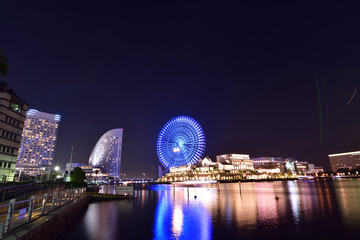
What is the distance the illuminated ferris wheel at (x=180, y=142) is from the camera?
367 ft

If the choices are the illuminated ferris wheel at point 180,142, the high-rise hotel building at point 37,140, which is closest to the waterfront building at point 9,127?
the illuminated ferris wheel at point 180,142

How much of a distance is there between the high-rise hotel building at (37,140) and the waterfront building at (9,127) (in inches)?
4214

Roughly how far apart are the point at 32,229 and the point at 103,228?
13.7 meters

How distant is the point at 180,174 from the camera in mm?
193875

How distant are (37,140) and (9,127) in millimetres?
131259

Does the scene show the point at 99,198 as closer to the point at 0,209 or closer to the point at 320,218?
the point at 0,209

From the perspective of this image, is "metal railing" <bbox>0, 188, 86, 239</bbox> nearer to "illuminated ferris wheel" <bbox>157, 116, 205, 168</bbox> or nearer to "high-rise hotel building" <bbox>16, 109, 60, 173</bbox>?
"illuminated ferris wheel" <bbox>157, 116, 205, 168</bbox>

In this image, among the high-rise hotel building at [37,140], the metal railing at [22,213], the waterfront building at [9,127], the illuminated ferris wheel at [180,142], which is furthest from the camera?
the high-rise hotel building at [37,140]

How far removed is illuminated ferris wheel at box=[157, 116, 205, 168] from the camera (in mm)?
111812

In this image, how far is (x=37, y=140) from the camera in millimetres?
174500

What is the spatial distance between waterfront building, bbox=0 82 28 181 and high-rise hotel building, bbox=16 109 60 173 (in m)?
107

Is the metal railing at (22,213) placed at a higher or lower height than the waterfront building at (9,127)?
lower

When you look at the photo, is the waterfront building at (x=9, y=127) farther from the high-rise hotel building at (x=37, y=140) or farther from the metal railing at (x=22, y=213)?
A: the high-rise hotel building at (x=37, y=140)


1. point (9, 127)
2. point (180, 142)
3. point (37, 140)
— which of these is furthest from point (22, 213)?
point (37, 140)
